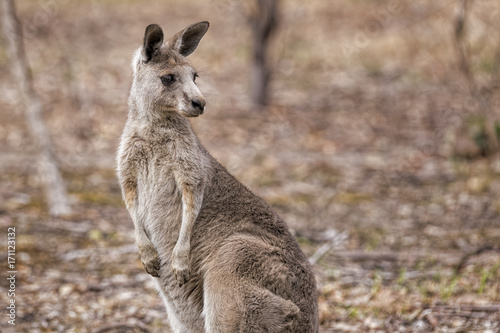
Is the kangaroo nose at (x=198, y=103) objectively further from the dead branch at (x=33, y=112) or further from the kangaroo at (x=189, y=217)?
the dead branch at (x=33, y=112)

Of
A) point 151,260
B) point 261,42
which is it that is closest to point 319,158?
point 261,42

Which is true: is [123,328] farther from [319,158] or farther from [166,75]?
[319,158]

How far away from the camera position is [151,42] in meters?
3.53

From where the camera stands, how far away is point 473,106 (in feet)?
30.5

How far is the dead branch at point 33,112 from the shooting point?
6.66 meters

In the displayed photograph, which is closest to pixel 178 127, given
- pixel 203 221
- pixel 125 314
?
pixel 203 221

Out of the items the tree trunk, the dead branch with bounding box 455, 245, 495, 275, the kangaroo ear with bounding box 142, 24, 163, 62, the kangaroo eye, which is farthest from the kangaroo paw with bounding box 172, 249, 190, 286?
the tree trunk

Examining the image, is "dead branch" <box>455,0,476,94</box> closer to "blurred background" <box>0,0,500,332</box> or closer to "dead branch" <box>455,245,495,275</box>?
"blurred background" <box>0,0,500,332</box>

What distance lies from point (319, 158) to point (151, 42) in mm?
5967

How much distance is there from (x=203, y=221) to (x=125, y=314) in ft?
5.69

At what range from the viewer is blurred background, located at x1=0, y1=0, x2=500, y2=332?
5172 mm

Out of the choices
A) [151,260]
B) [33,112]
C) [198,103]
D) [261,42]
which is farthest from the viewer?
[261,42]

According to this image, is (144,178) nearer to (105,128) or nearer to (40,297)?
(40,297)

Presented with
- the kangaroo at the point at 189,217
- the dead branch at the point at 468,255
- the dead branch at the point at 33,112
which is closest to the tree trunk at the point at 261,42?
the dead branch at the point at 33,112
